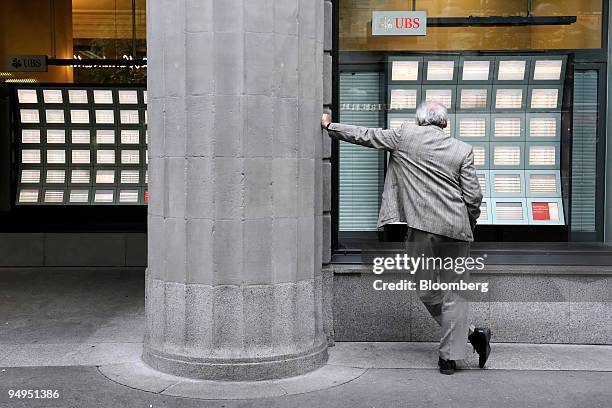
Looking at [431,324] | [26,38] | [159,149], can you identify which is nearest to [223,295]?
[159,149]

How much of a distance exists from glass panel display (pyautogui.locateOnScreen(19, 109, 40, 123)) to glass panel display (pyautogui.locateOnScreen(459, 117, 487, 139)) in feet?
21.1

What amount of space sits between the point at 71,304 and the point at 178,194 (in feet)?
10.5

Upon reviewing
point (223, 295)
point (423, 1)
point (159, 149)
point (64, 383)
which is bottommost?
point (64, 383)

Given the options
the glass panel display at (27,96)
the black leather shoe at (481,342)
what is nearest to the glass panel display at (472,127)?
the black leather shoe at (481,342)

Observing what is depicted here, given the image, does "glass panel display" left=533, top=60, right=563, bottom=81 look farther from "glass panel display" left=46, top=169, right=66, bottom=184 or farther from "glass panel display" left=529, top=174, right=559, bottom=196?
"glass panel display" left=46, top=169, right=66, bottom=184

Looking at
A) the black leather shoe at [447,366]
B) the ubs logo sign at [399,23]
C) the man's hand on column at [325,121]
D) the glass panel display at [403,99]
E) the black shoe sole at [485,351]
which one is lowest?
the black leather shoe at [447,366]

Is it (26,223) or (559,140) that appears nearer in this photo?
(559,140)

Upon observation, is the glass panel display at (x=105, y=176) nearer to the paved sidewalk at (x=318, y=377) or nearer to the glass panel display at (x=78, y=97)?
the glass panel display at (x=78, y=97)

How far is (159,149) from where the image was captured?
19.9 feet

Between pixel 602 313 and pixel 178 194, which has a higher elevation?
pixel 178 194

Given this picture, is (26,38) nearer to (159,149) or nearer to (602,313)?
(159,149)

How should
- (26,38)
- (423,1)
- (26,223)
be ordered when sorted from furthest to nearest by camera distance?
(26,38) → (26,223) → (423,1)

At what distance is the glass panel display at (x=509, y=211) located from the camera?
25.1 ft

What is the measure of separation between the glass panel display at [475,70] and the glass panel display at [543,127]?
2.21ft
